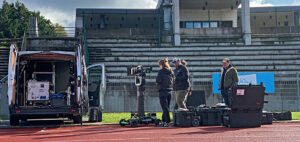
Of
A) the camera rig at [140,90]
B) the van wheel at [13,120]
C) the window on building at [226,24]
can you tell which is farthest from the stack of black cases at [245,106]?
the window on building at [226,24]

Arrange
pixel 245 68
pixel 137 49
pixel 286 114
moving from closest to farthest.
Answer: pixel 286 114 < pixel 245 68 < pixel 137 49

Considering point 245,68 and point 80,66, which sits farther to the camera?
point 245,68

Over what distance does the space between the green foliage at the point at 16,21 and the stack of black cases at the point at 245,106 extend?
31.1 meters

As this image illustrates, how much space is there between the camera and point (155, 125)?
1100 centimetres

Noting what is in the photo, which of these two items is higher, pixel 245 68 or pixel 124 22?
pixel 124 22

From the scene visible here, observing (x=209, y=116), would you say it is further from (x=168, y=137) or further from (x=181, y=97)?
(x=168, y=137)

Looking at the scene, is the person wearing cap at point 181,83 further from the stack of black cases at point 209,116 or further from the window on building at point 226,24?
the window on building at point 226,24

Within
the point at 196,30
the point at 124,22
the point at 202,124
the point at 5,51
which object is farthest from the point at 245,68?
the point at 124,22

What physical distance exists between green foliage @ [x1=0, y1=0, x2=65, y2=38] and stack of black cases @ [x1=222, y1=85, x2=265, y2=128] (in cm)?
3111

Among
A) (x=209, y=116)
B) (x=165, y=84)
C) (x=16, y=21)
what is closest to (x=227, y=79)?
(x=209, y=116)

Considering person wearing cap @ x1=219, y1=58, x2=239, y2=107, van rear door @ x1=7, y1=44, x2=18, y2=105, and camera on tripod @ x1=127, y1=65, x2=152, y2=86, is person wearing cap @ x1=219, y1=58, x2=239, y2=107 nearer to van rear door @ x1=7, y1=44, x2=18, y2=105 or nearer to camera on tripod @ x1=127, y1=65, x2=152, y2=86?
camera on tripod @ x1=127, y1=65, x2=152, y2=86

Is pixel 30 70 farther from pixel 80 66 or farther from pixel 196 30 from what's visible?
pixel 196 30

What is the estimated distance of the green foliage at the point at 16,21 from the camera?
39744 mm

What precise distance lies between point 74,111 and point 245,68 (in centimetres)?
1378
